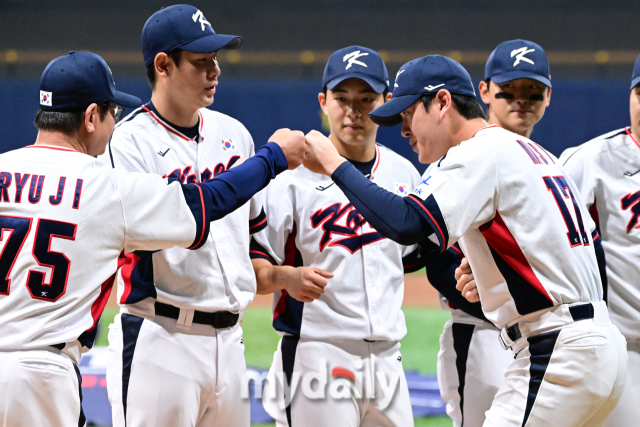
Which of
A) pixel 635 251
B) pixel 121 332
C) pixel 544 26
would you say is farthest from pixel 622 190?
pixel 544 26

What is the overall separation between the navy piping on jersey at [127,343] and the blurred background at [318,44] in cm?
1134

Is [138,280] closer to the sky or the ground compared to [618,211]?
closer to the ground

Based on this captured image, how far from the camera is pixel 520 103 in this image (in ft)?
14.1

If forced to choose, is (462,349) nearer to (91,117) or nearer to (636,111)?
(636,111)

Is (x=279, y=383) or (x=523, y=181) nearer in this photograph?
(x=523, y=181)

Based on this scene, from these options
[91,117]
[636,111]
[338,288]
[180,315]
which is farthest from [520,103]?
[91,117]

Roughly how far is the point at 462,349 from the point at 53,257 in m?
2.49

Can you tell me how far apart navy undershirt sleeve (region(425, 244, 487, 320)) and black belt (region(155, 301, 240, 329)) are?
1.24m

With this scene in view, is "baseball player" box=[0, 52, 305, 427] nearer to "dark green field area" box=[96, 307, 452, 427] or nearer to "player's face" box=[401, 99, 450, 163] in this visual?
"player's face" box=[401, 99, 450, 163]

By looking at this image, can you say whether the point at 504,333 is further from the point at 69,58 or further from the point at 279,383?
the point at 69,58

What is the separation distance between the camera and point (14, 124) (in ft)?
50.1

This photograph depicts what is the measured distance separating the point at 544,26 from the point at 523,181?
17.2m

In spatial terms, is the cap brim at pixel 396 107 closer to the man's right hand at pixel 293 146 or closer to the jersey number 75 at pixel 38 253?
the man's right hand at pixel 293 146

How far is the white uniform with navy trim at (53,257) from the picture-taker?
2611mm
